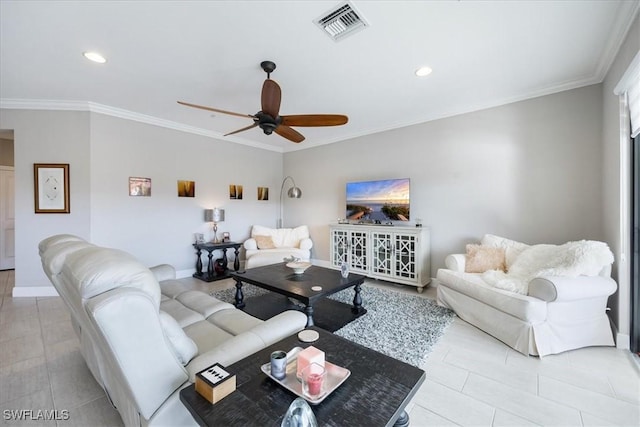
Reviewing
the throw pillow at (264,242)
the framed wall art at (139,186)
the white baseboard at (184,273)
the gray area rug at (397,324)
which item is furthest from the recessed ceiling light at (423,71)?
the white baseboard at (184,273)

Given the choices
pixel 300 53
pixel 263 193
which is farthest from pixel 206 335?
pixel 263 193

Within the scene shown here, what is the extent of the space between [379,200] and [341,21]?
2.83 m

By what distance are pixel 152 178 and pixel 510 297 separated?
495cm

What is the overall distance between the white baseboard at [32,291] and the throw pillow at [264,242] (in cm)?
287

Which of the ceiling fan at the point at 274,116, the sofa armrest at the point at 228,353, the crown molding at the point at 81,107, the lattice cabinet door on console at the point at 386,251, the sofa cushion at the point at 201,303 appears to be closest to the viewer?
the sofa armrest at the point at 228,353

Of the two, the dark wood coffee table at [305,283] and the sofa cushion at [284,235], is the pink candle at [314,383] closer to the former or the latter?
the dark wood coffee table at [305,283]

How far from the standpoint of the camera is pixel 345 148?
509 cm

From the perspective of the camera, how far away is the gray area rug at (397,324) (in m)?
2.23

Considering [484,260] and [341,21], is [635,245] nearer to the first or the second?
[484,260]

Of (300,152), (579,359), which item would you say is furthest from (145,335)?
(300,152)

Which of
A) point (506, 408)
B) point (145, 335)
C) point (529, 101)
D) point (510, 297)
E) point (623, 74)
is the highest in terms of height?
point (529, 101)

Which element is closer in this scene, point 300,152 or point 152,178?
point 152,178

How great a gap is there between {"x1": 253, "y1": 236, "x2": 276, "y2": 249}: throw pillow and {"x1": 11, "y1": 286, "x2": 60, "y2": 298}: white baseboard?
2.87 m

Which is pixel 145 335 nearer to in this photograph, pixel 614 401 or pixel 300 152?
pixel 614 401
